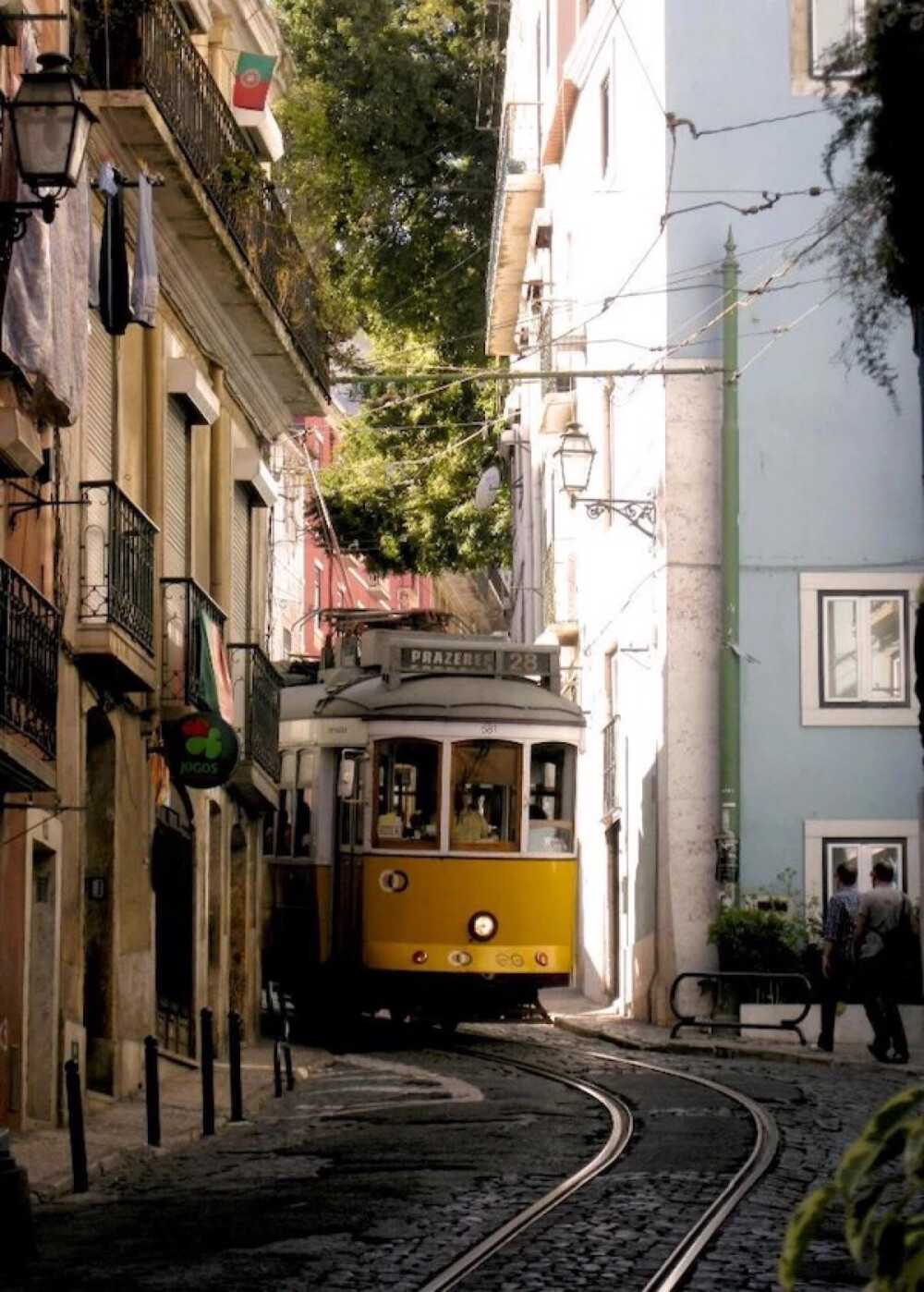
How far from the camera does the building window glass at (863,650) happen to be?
26.0 meters

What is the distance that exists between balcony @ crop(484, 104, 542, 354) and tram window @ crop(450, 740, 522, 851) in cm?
1769

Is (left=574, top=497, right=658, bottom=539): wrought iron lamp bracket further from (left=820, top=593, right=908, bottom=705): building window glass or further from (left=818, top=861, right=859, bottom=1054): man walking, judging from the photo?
(left=818, top=861, right=859, bottom=1054): man walking

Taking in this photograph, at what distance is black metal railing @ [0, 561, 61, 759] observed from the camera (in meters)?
15.1

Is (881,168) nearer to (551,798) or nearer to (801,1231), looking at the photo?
(801,1231)

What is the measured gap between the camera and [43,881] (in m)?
17.7

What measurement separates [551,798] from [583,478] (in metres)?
4.66

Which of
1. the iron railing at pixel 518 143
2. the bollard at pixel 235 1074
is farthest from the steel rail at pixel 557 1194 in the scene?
the iron railing at pixel 518 143

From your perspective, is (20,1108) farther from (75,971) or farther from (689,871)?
(689,871)

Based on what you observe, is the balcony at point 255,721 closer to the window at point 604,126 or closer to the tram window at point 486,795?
the tram window at point 486,795

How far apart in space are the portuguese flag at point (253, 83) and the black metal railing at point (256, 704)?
4729mm

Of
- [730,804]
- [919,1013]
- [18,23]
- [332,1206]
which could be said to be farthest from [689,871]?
[332,1206]

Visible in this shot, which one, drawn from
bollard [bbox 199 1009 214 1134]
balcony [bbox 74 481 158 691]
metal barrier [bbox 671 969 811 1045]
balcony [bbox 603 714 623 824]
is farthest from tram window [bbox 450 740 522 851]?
balcony [bbox 603 714 623 824]

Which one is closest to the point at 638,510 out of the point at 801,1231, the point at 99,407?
the point at 99,407

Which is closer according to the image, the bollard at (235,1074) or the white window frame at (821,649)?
the bollard at (235,1074)
